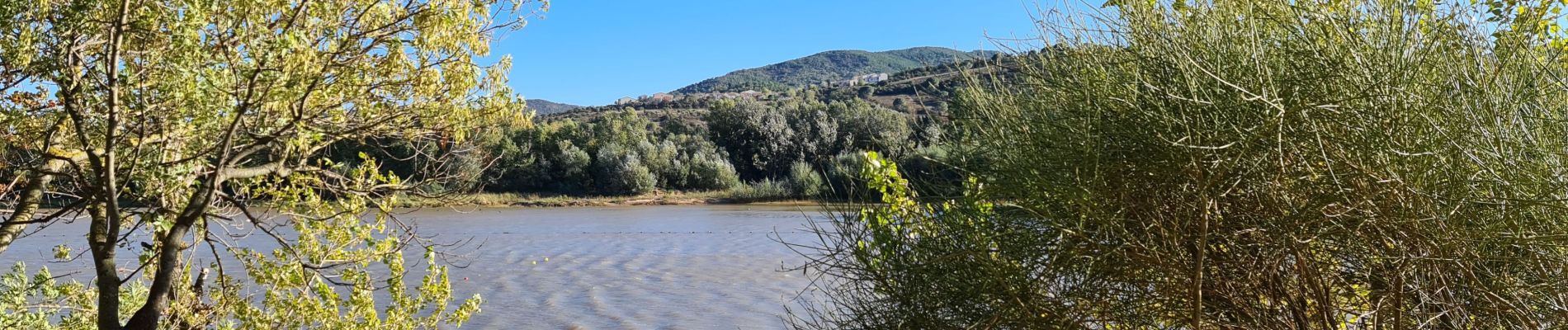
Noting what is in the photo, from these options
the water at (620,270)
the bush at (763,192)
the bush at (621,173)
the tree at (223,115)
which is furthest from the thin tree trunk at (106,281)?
the bush at (621,173)

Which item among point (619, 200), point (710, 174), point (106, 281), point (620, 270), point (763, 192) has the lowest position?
point (620, 270)

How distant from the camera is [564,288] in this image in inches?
576

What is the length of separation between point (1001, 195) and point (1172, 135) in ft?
2.22

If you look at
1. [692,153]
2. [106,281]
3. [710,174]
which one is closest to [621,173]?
[710,174]

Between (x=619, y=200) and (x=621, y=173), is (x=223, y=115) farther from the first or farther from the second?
(x=621, y=173)

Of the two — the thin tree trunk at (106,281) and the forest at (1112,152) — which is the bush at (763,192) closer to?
the forest at (1112,152)

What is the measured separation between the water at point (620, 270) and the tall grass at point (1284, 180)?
3.38 meters

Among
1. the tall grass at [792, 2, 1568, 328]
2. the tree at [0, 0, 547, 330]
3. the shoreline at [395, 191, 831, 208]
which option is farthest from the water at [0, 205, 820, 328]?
the shoreline at [395, 191, 831, 208]

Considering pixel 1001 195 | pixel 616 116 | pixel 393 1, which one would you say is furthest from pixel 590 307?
pixel 616 116

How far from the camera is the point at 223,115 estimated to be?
3416 mm

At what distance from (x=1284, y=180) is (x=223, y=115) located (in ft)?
10.4

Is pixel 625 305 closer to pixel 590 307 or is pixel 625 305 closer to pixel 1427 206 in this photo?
pixel 590 307

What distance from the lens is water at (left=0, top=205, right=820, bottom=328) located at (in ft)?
40.3

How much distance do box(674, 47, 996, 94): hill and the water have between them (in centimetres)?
Result: 9239
